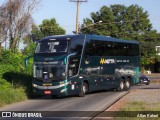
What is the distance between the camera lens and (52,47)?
87.9 ft

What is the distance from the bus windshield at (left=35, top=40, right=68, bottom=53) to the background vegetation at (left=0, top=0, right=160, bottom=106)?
8.91 ft

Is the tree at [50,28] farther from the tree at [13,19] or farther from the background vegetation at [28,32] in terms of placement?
the tree at [13,19]

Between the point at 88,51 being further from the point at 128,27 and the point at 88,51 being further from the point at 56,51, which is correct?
the point at 128,27

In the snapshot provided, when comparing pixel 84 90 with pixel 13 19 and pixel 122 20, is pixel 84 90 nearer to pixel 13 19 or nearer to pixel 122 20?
pixel 13 19

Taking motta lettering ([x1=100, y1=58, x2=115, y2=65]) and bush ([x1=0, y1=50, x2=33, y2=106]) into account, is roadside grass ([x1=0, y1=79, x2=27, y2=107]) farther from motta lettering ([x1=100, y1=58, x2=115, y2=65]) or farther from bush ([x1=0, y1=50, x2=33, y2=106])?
motta lettering ([x1=100, y1=58, x2=115, y2=65])

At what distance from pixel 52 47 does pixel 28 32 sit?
38.8m

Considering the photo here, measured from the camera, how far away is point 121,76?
33156 mm

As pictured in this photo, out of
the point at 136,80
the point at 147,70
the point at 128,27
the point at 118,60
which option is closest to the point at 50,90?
the point at 118,60

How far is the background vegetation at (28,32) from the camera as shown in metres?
28.8

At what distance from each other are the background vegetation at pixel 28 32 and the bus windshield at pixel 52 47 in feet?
8.91

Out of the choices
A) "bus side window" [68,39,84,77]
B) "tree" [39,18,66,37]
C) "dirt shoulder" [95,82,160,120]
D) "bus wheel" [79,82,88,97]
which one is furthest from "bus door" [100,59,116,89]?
"tree" [39,18,66,37]

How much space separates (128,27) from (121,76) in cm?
6843

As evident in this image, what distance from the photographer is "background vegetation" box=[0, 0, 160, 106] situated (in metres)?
28.8

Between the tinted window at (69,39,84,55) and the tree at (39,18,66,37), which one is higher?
the tree at (39,18,66,37)
